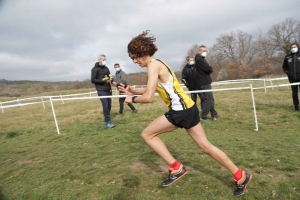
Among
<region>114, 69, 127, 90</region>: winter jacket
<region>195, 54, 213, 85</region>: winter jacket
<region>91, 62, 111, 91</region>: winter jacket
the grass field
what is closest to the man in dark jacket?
<region>91, 62, 111, 91</region>: winter jacket

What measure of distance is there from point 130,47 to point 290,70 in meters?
6.74

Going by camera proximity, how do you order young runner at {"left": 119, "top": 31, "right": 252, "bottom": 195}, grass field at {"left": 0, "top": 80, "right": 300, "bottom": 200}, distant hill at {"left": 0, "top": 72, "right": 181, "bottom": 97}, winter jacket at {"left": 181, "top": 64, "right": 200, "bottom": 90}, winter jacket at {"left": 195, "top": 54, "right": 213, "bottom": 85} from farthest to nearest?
distant hill at {"left": 0, "top": 72, "right": 181, "bottom": 97} < winter jacket at {"left": 181, "top": 64, "right": 200, "bottom": 90} < winter jacket at {"left": 195, "top": 54, "right": 213, "bottom": 85} < grass field at {"left": 0, "top": 80, "right": 300, "bottom": 200} < young runner at {"left": 119, "top": 31, "right": 252, "bottom": 195}

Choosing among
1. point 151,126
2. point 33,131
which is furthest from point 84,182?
point 33,131

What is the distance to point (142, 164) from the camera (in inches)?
146

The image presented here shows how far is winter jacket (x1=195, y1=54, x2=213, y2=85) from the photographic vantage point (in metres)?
6.26

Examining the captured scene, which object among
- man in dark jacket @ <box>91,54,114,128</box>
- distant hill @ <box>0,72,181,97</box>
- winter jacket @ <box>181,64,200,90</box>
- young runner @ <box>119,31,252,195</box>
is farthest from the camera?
distant hill @ <box>0,72,181,97</box>

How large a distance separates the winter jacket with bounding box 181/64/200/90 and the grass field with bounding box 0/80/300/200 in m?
1.41

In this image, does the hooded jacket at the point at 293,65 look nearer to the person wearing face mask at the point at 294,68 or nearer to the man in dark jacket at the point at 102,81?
the person wearing face mask at the point at 294,68

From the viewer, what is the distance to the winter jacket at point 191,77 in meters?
6.68

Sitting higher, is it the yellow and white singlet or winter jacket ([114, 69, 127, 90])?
winter jacket ([114, 69, 127, 90])

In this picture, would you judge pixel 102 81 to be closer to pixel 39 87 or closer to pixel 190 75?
pixel 190 75

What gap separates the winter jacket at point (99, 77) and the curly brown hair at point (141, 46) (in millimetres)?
4390

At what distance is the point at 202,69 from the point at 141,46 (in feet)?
13.5

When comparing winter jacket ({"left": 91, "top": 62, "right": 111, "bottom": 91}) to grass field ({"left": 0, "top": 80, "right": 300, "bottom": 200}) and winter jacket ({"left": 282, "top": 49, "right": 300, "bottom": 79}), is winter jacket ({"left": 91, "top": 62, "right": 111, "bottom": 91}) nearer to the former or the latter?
grass field ({"left": 0, "top": 80, "right": 300, "bottom": 200})
